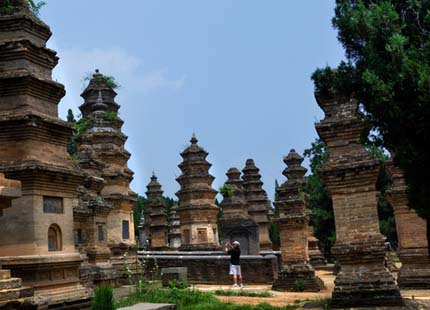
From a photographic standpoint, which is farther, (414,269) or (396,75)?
(414,269)

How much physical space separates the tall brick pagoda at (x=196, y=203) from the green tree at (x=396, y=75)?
79.8 ft

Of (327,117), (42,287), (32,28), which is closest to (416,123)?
(327,117)

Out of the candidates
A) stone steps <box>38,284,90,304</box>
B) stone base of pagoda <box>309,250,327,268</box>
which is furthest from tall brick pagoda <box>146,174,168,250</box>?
stone steps <box>38,284,90,304</box>

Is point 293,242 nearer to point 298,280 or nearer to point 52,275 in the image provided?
point 298,280

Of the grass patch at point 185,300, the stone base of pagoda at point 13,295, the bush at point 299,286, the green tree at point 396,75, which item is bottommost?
the bush at point 299,286

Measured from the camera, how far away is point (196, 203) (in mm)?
35219

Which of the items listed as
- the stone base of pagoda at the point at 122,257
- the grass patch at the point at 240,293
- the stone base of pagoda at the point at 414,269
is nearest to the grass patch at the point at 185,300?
the grass patch at the point at 240,293

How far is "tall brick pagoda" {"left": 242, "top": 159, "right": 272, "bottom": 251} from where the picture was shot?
42469mm

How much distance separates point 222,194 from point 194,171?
260cm

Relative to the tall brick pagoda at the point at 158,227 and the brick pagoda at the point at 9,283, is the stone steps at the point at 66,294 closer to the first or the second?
the brick pagoda at the point at 9,283

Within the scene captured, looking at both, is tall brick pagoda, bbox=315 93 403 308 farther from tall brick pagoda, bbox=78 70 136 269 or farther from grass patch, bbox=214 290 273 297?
tall brick pagoda, bbox=78 70 136 269

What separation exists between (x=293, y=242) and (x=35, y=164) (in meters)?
12.0

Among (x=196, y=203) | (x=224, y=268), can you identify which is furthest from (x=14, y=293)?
(x=196, y=203)

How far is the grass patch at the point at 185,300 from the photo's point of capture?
13656mm
